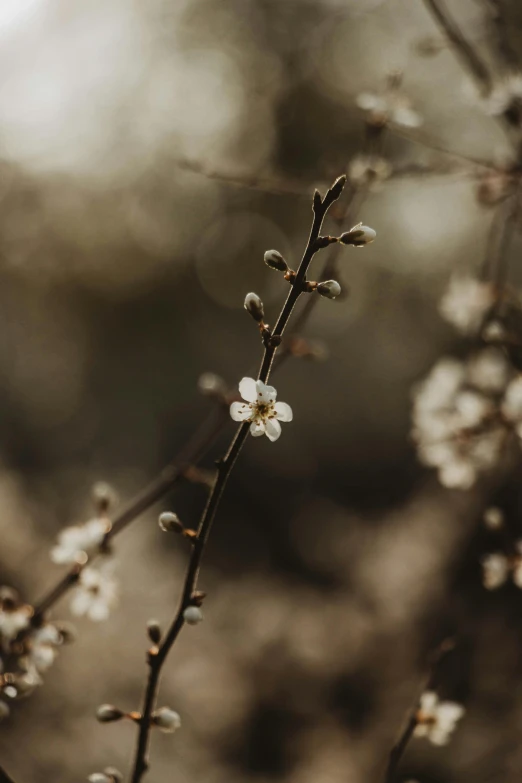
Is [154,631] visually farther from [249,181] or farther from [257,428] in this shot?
[249,181]

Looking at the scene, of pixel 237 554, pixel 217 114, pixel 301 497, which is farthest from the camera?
pixel 217 114

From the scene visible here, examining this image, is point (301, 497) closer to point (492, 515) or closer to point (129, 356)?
point (129, 356)

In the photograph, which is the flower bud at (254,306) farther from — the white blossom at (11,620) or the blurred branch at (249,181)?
the white blossom at (11,620)

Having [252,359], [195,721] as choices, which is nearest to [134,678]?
[195,721]

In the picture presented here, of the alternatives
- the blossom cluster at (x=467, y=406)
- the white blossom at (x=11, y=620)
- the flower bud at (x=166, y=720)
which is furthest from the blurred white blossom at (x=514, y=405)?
the white blossom at (x=11, y=620)

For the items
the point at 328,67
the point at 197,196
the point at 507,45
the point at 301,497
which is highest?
the point at 328,67

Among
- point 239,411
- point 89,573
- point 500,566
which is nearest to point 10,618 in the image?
point 89,573

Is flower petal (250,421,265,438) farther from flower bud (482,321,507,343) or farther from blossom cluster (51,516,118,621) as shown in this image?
flower bud (482,321,507,343)
